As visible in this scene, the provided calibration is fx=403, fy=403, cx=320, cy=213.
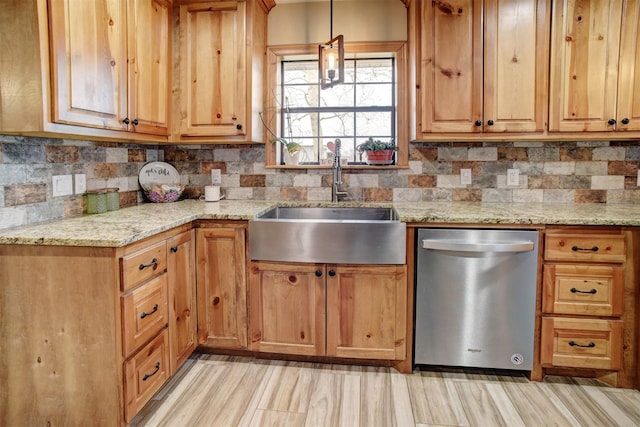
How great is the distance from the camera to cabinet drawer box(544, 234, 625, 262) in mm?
2088

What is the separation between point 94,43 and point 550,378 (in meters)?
2.93

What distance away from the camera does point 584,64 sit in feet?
7.79

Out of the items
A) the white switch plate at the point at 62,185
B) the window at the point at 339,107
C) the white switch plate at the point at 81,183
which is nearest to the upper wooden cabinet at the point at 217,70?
the window at the point at 339,107

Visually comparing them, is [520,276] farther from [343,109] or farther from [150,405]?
[150,405]

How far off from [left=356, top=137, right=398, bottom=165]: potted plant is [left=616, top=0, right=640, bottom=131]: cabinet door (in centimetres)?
135

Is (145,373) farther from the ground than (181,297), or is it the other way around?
(181,297)

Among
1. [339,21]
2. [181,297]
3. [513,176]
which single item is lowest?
[181,297]

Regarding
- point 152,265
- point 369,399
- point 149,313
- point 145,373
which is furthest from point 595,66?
point 145,373

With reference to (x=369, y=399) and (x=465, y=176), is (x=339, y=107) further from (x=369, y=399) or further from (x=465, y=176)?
(x=369, y=399)

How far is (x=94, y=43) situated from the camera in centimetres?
190

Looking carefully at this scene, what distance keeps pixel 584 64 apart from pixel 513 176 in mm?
783

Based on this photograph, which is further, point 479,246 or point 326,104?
point 326,104

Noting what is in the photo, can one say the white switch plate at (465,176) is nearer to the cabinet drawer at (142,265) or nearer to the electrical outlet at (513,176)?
the electrical outlet at (513,176)

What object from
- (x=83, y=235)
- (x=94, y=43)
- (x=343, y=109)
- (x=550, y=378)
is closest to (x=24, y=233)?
(x=83, y=235)
